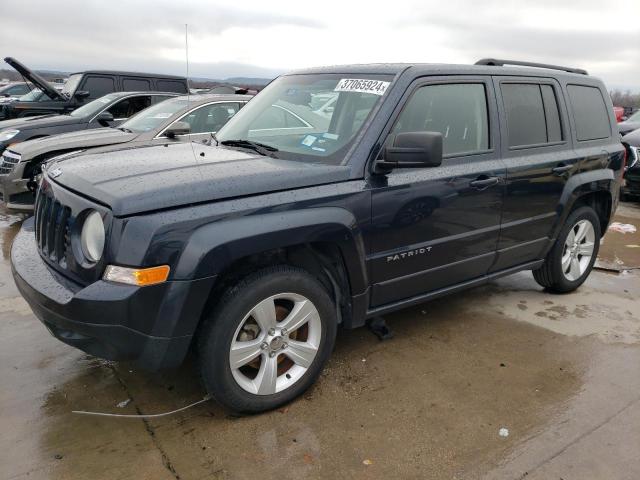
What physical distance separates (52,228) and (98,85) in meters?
9.45

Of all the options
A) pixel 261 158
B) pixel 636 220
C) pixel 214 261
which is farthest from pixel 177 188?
pixel 636 220

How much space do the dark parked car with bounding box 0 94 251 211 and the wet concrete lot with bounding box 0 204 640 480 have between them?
3.05 meters

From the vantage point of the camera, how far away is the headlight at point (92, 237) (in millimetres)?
2498

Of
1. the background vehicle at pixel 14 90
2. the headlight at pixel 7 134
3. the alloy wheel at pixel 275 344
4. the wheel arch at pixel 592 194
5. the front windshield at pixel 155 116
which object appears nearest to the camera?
the alloy wheel at pixel 275 344

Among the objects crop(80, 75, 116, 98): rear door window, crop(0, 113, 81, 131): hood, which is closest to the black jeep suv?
crop(0, 113, 81, 131): hood

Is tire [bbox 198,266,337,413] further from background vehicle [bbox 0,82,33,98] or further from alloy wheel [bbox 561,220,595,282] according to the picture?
background vehicle [bbox 0,82,33,98]

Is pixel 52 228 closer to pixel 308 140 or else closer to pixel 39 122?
pixel 308 140

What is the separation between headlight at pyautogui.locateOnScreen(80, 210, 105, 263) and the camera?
250cm

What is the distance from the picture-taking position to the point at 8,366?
10.8 ft

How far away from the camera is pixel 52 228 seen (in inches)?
113

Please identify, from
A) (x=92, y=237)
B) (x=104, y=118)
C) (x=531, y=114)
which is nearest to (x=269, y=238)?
(x=92, y=237)

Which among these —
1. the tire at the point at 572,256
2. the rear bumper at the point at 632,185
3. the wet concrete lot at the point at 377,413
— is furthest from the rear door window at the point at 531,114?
the rear bumper at the point at 632,185

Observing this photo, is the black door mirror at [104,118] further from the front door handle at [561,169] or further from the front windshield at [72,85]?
the front door handle at [561,169]

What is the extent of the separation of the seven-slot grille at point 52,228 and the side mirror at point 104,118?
18.5ft
